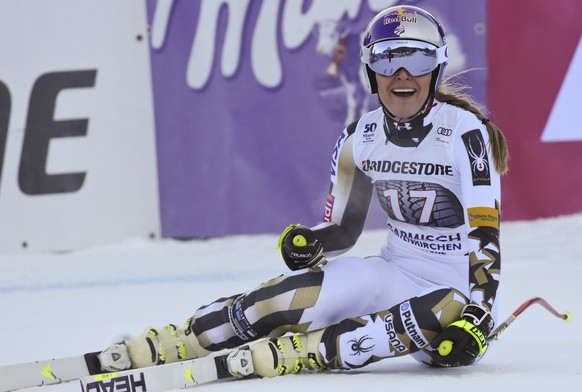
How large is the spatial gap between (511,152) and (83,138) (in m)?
2.72

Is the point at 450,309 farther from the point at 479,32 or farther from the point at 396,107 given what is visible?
the point at 479,32

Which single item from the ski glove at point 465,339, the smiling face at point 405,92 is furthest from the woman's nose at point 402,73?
the ski glove at point 465,339

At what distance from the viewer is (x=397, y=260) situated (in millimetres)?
4141

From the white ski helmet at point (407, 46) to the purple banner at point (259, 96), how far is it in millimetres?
3288

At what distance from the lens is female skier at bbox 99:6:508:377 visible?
3750mm

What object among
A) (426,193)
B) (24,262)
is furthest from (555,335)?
(24,262)

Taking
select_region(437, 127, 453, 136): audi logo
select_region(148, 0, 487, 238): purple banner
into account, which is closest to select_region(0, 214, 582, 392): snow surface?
select_region(148, 0, 487, 238): purple banner

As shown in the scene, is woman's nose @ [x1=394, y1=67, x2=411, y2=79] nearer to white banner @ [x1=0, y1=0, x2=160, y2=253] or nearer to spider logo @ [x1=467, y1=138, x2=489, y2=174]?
spider logo @ [x1=467, y1=138, x2=489, y2=174]

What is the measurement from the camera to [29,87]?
295 inches

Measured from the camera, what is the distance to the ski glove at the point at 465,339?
357cm

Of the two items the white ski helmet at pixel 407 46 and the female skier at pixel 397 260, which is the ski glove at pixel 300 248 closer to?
the female skier at pixel 397 260

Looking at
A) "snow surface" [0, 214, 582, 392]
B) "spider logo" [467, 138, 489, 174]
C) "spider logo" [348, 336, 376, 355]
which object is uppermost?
"spider logo" [467, 138, 489, 174]

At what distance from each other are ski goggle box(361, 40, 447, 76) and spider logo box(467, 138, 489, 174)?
1.05 feet

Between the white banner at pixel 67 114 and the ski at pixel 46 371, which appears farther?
the white banner at pixel 67 114
